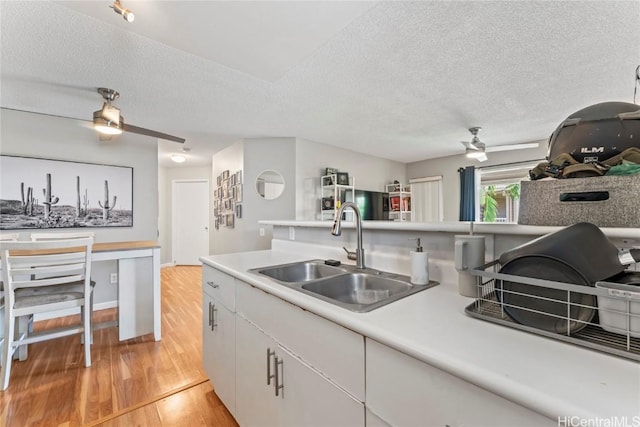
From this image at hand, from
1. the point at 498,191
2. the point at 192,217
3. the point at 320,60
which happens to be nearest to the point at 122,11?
the point at 320,60

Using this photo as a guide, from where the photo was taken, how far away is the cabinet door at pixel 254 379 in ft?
3.58

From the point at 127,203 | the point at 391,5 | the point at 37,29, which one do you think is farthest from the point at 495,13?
the point at 127,203

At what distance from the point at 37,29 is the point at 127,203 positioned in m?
2.33

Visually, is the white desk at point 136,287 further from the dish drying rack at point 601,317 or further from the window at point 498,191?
the window at point 498,191

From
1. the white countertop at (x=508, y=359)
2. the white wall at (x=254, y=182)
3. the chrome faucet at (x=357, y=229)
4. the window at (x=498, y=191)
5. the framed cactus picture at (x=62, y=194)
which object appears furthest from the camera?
the window at (x=498, y=191)

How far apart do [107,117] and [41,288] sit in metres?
1.47

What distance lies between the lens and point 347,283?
1331 mm

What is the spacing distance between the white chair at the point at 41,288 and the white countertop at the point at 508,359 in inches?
82.9

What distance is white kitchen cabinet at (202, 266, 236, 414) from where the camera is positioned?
4.67ft

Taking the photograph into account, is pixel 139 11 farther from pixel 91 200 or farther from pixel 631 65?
pixel 631 65

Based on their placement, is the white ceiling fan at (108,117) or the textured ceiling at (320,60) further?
the white ceiling fan at (108,117)

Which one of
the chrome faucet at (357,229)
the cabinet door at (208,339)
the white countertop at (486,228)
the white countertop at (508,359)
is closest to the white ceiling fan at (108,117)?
the cabinet door at (208,339)

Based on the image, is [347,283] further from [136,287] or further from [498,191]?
[498,191]

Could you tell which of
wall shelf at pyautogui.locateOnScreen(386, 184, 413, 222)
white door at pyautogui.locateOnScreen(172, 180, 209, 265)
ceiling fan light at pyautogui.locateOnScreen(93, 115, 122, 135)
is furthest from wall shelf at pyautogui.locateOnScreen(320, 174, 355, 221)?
white door at pyautogui.locateOnScreen(172, 180, 209, 265)
